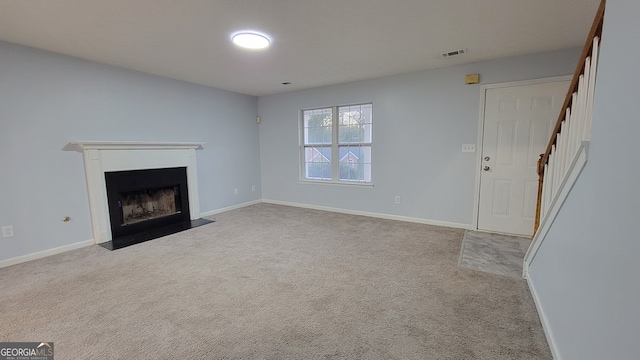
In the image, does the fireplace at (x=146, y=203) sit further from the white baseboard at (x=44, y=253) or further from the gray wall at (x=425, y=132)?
the gray wall at (x=425, y=132)

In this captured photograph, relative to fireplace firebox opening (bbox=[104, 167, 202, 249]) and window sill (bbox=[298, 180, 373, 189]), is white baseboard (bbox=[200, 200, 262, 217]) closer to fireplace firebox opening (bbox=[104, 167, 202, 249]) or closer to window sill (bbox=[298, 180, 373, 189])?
fireplace firebox opening (bbox=[104, 167, 202, 249])

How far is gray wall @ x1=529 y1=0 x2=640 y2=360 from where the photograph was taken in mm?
935

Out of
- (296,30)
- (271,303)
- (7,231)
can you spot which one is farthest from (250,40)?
(7,231)

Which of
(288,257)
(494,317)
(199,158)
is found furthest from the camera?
(199,158)

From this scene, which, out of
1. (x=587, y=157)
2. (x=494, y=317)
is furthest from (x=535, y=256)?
(x=587, y=157)

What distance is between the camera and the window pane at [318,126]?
5059 millimetres

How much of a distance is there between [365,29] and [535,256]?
250 centimetres

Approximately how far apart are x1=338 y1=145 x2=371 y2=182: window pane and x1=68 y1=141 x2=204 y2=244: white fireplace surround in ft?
9.07

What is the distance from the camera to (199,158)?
4656 millimetres

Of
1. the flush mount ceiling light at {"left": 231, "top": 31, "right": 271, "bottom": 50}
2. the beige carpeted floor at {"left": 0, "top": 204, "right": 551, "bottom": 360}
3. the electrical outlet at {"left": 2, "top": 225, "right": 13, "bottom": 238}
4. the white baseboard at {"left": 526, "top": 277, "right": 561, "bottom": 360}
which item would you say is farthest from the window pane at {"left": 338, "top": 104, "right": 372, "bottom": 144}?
the electrical outlet at {"left": 2, "top": 225, "right": 13, "bottom": 238}

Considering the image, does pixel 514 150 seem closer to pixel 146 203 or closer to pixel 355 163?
pixel 355 163

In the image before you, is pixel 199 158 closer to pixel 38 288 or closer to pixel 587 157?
pixel 38 288

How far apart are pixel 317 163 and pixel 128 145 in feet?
10.1

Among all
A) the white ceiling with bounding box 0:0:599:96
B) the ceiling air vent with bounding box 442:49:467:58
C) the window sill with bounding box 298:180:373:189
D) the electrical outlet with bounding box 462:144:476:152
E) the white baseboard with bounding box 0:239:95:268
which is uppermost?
the ceiling air vent with bounding box 442:49:467:58
